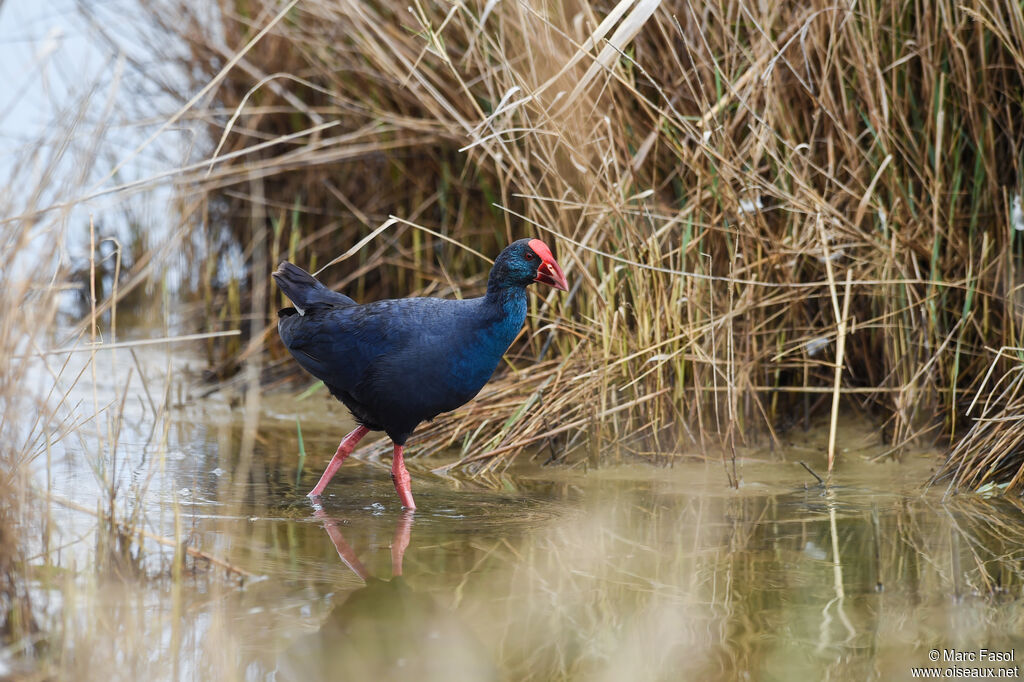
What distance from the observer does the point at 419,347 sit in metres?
3.40

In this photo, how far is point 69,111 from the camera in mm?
2504

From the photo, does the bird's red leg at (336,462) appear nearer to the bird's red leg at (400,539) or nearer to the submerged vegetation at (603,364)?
the submerged vegetation at (603,364)

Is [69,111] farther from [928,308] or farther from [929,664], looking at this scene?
[928,308]

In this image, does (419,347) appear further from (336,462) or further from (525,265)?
(336,462)

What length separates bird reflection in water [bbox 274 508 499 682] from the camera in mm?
2273

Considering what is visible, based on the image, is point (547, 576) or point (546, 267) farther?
point (546, 267)

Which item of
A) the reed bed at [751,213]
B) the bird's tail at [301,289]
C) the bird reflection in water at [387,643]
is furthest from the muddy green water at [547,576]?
the bird's tail at [301,289]

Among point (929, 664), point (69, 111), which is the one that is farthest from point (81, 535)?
point (929, 664)

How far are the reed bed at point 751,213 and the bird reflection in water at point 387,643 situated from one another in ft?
4.44

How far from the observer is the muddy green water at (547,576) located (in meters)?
2.30

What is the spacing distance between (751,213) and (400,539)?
5.67 ft

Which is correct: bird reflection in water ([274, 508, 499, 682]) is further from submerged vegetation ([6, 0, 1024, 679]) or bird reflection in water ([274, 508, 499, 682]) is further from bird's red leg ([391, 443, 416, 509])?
bird's red leg ([391, 443, 416, 509])
